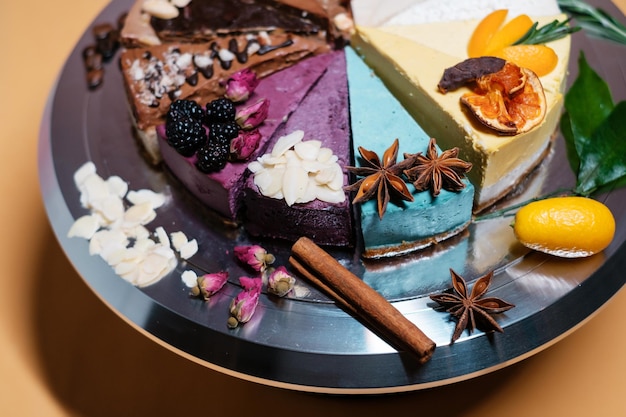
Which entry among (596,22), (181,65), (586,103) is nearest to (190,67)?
(181,65)

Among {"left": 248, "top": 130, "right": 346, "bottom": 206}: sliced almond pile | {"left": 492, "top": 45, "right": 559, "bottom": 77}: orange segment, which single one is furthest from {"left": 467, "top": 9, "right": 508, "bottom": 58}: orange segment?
{"left": 248, "top": 130, "right": 346, "bottom": 206}: sliced almond pile

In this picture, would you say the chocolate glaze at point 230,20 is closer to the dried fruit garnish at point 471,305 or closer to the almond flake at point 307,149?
the almond flake at point 307,149

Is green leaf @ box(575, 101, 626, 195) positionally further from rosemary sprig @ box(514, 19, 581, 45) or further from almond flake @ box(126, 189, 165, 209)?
almond flake @ box(126, 189, 165, 209)

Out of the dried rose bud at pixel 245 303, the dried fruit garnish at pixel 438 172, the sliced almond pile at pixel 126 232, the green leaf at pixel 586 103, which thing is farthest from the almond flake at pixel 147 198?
the green leaf at pixel 586 103

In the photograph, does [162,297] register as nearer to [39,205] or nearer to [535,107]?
[39,205]

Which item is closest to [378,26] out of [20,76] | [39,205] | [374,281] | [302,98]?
[302,98]

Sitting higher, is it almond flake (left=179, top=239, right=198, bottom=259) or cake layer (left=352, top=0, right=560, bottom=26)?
cake layer (left=352, top=0, right=560, bottom=26)
